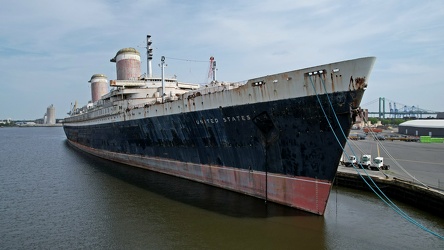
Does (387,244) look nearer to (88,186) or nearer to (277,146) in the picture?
(277,146)

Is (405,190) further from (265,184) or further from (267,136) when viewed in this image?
(267,136)

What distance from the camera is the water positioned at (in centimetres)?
900

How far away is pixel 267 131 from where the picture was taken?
11773 mm

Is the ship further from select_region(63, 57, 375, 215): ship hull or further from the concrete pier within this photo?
the concrete pier

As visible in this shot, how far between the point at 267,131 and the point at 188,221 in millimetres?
4504

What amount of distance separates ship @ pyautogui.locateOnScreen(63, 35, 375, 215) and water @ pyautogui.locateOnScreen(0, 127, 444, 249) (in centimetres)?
90

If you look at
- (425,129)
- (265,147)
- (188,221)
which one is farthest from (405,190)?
(425,129)

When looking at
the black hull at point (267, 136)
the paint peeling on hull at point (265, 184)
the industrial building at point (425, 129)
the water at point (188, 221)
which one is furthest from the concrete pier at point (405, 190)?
the industrial building at point (425, 129)

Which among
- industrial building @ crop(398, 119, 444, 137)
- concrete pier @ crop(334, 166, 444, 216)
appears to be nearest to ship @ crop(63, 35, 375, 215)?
concrete pier @ crop(334, 166, 444, 216)

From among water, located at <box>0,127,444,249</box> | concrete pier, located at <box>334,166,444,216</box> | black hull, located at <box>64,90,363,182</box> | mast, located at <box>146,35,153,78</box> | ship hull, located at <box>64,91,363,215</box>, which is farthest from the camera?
mast, located at <box>146,35,153,78</box>

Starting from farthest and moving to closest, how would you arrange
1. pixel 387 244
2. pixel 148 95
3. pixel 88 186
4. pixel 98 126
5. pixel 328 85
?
pixel 98 126, pixel 148 95, pixel 88 186, pixel 328 85, pixel 387 244

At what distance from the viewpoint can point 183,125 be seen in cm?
1572

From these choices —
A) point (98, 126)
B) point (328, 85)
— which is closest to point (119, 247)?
point (328, 85)

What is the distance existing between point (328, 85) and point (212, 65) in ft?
33.7
